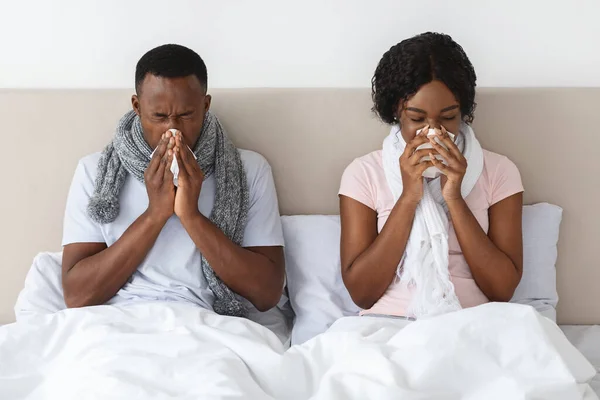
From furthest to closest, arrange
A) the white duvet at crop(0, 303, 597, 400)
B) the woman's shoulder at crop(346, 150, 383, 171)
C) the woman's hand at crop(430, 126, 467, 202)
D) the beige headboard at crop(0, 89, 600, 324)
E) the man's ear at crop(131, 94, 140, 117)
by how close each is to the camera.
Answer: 1. the beige headboard at crop(0, 89, 600, 324)
2. the woman's shoulder at crop(346, 150, 383, 171)
3. the man's ear at crop(131, 94, 140, 117)
4. the woman's hand at crop(430, 126, 467, 202)
5. the white duvet at crop(0, 303, 597, 400)

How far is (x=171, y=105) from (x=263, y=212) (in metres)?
0.38

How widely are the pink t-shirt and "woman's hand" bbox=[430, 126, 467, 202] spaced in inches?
4.8

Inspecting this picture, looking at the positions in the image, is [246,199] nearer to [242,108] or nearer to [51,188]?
[242,108]

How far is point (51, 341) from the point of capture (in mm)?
1726

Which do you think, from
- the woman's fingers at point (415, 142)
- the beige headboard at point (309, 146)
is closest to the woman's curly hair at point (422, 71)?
the woman's fingers at point (415, 142)

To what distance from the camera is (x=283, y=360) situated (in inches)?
63.8

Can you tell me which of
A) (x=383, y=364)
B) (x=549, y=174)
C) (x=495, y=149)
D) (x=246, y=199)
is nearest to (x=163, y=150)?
(x=246, y=199)

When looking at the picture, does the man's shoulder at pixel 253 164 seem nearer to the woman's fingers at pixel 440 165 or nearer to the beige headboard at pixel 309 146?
the beige headboard at pixel 309 146

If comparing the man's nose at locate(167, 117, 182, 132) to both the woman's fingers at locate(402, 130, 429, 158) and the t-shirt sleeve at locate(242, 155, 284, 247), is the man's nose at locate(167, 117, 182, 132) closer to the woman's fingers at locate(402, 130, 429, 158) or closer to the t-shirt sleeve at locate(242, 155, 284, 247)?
the t-shirt sleeve at locate(242, 155, 284, 247)

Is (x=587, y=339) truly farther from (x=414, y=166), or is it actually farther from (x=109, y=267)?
(x=109, y=267)

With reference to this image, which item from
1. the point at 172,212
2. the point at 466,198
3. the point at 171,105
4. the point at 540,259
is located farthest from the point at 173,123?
the point at 540,259

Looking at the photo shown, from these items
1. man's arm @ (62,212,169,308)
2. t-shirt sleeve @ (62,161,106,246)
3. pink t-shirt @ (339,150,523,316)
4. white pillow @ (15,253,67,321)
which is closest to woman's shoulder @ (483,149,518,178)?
pink t-shirt @ (339,150,523,316)

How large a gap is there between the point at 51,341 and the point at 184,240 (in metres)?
0.42

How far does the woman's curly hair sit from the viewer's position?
1.90 metres
